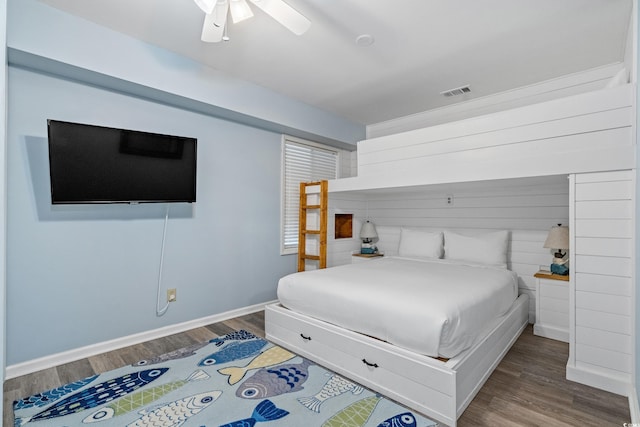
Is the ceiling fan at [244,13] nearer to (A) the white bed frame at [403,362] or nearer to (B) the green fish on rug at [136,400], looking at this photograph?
(A) the white bed frame at [403,362]

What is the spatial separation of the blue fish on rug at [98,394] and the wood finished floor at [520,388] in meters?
0.18

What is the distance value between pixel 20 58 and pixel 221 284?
8.11ft

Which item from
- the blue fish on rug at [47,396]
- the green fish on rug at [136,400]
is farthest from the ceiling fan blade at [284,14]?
the blue fish on rug at [47,396]

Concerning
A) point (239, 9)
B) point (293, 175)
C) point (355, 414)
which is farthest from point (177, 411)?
point (293, 175)

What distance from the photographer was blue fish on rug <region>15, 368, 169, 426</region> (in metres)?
1.88

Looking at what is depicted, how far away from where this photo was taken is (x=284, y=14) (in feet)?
6.51

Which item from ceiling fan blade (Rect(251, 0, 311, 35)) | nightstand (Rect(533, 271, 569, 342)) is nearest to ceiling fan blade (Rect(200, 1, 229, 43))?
ceiling fan blade (Rect(251, 0, 311, 35))

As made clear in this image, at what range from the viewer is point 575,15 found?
90.0 inches

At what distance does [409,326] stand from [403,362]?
23 centimetres

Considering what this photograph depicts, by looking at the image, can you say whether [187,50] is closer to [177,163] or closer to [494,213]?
[177,163]

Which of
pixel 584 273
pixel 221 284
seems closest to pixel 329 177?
pixel 221 284

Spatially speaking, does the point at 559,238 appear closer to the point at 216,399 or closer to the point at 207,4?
the point at 216,399

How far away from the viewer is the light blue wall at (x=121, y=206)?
2.33 m

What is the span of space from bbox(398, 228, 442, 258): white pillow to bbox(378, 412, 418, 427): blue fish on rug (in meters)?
2.35
